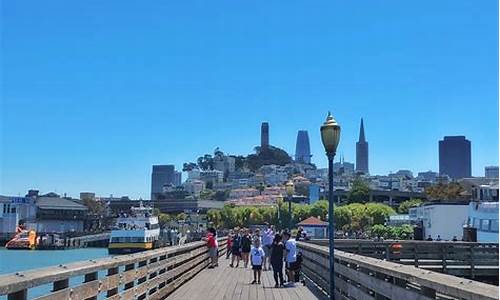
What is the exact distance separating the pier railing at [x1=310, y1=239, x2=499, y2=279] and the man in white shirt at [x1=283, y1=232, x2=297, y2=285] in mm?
6038

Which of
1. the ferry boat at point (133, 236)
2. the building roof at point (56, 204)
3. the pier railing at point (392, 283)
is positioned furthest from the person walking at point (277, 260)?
the building roof at point (56, 204)

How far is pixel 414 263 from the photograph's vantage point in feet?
74.6

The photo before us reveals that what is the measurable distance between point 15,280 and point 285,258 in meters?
13.9

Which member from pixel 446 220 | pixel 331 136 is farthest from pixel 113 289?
pixel 446 220

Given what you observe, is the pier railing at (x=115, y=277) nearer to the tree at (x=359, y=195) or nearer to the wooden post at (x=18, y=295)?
the wooden post at (x=18, y=295)

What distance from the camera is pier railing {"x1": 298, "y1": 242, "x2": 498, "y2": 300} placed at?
521 cm

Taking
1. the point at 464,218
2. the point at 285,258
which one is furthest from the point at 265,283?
the point at 464,218

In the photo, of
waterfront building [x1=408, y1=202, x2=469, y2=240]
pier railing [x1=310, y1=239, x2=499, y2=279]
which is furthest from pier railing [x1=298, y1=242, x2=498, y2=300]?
waterfront building [x1=408, y1=202, x2=469, y2=240]

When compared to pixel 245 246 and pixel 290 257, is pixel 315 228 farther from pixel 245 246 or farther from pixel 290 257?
pixel 290 257

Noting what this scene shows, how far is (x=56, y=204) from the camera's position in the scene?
6324 inches

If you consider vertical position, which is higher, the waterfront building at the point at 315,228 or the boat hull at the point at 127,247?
the waterfront building at the point at 315,228

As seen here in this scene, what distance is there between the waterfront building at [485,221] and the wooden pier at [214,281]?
3006 cm

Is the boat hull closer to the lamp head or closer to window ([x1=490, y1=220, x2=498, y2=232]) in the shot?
window ([x1=490, y1=220, x2=498, y2=232])

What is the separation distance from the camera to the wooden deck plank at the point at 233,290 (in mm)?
14896
